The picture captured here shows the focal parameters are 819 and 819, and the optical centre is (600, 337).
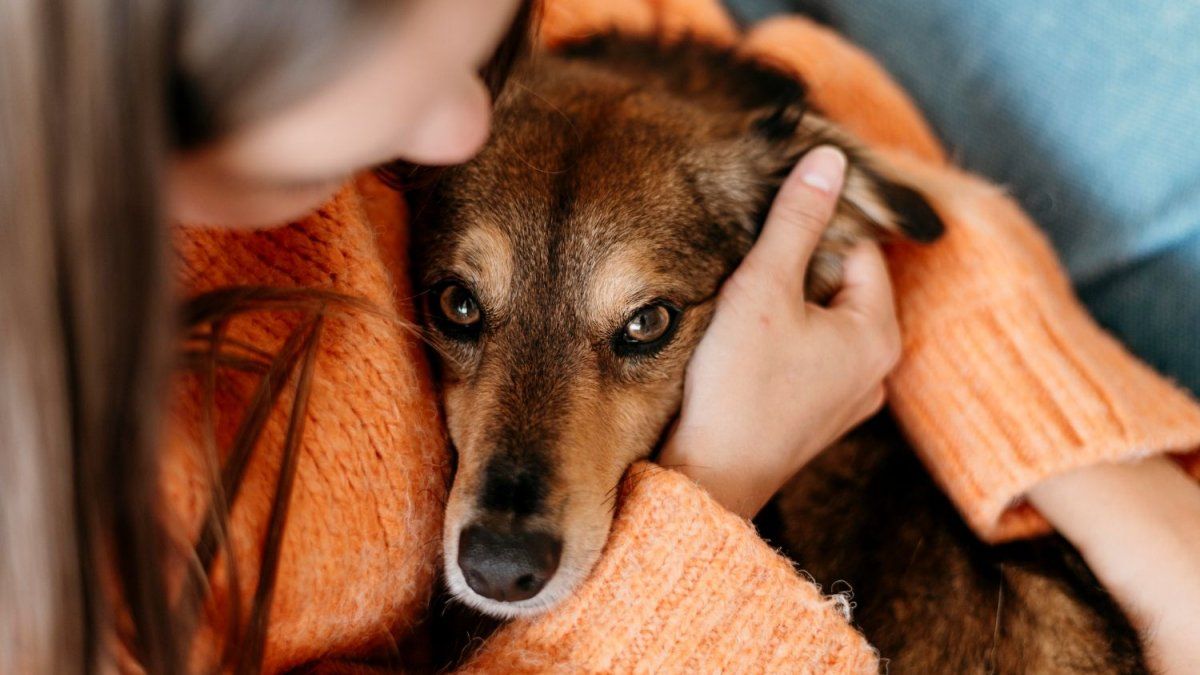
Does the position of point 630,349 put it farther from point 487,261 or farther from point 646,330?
point 487,261

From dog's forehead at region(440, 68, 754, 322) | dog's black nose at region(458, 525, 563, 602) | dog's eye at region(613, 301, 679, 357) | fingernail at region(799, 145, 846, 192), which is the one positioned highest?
fingernail at region(799, 145, 846, 192)

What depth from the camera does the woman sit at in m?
0.56

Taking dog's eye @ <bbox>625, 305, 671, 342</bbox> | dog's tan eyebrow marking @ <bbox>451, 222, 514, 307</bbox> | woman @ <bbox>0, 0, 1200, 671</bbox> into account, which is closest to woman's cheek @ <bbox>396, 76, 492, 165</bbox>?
woman @ <bbox>0, 0, 1200, 671</bbox>

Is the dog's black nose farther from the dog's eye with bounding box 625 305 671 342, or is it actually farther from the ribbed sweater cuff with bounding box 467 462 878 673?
the dog's eye with bounding box 625 305 671 342

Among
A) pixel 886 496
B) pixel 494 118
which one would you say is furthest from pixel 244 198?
pixel 886 496

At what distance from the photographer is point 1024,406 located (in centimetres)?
135

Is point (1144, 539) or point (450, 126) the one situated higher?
point (450, 126)

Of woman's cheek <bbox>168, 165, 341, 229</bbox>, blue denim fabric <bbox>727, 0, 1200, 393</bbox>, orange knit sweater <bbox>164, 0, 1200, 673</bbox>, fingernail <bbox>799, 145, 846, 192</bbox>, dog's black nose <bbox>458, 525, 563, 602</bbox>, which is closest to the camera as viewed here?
woman's cheek <bbox>168, 165, 341, 229</bbox>

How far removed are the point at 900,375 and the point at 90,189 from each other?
53.0 inches

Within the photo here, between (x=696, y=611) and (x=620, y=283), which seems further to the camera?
(x=620, y=283)

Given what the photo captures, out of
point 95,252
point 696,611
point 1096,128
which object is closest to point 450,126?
point 95,252

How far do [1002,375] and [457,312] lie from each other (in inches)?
36.3

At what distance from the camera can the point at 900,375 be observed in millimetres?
1535

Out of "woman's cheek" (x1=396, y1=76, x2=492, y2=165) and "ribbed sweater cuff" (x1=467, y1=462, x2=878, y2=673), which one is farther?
"ribbed sweater cuff" (x1=467, y1=462, x2=878, y2=673)
